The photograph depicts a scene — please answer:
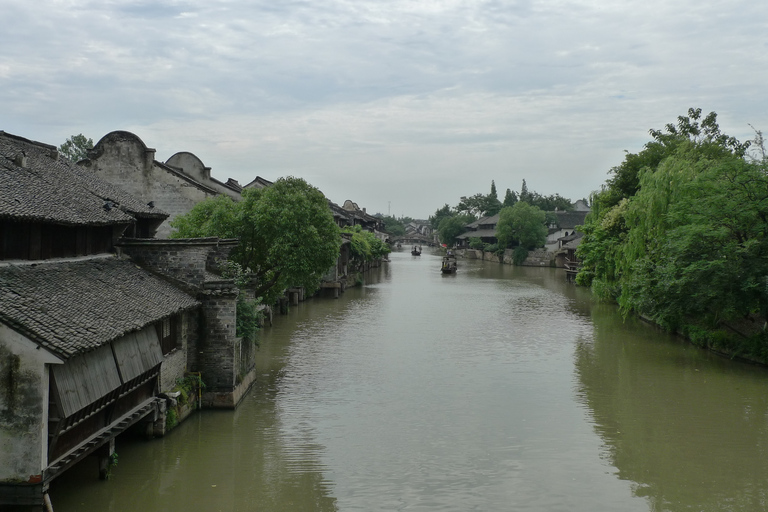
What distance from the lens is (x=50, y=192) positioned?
53.9 feet

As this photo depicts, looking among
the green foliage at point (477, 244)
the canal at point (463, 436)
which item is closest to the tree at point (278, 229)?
the canal at point (463, 436)

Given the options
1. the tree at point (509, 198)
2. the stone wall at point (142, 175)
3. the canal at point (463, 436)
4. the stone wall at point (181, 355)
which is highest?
the tree at point (509, 198)

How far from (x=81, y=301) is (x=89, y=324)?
129cm

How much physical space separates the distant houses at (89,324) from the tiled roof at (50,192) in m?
0.05

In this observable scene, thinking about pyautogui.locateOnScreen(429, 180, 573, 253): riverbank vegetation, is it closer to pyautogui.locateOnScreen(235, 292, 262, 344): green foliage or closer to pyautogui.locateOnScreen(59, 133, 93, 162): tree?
pyautogui.locateOnScreen(59, 133, 93, 162): tree

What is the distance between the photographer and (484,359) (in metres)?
28.2

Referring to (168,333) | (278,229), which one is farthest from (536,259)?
(168,333)

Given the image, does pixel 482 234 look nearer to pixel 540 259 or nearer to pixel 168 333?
pixel 540 259

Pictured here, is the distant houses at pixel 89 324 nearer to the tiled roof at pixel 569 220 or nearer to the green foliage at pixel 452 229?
the tiled roof at pixel 569 220

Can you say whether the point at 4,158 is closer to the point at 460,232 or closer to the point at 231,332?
the point at 231,332

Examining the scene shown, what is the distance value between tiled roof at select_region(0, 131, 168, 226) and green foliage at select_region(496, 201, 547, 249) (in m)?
77.5

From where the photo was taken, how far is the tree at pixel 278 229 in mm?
26781

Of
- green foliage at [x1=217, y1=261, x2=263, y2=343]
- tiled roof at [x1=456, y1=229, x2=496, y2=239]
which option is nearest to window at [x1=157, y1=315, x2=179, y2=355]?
green foliage at [x1=217, y1=261, x2=263, y2=343]

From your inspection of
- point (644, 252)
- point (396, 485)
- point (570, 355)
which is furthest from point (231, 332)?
point (644, 252)
